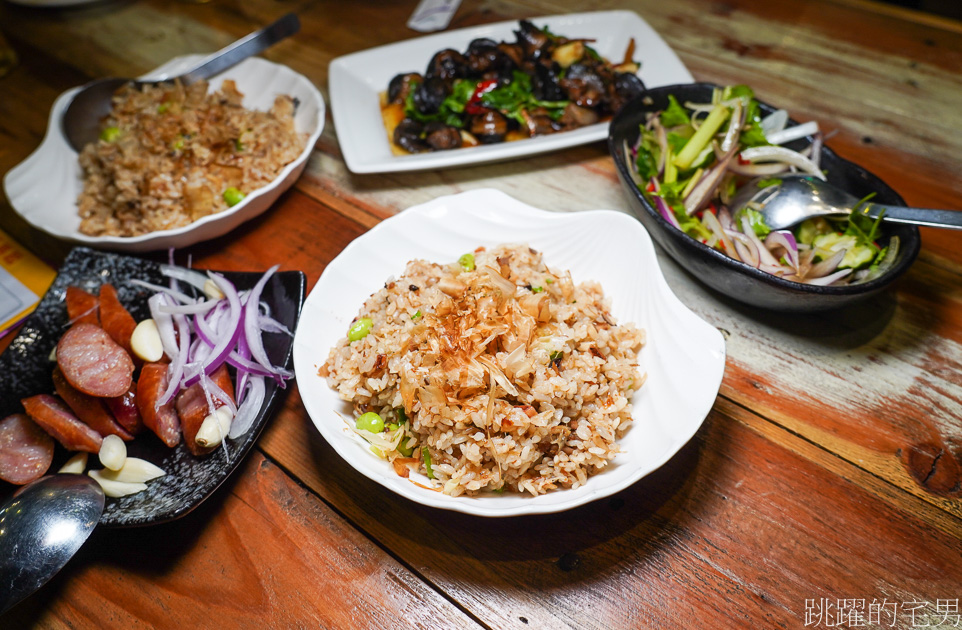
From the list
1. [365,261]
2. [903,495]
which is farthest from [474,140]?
[903,495]

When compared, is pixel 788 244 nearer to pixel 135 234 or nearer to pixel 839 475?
pixel 839 475

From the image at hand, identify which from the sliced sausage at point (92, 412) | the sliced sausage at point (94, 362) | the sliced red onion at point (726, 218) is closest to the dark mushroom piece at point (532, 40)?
the sliced red onion at point (726, 218)

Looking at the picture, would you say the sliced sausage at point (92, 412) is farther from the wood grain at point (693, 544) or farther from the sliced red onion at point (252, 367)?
the wood grain at point (693, 544)

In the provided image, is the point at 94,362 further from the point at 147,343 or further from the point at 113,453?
the point at 113,453

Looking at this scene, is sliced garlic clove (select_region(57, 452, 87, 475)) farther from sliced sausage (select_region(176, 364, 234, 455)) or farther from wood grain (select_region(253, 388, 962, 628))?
wood grain (select_region(253, 388, 962, 628))

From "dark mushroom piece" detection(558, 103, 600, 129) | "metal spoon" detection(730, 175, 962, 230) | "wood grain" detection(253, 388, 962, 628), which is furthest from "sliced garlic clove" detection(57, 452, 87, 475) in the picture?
"metal spoon" detection(730, 175, 962, 230)

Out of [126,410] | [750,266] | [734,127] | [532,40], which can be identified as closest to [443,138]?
[532,40]
